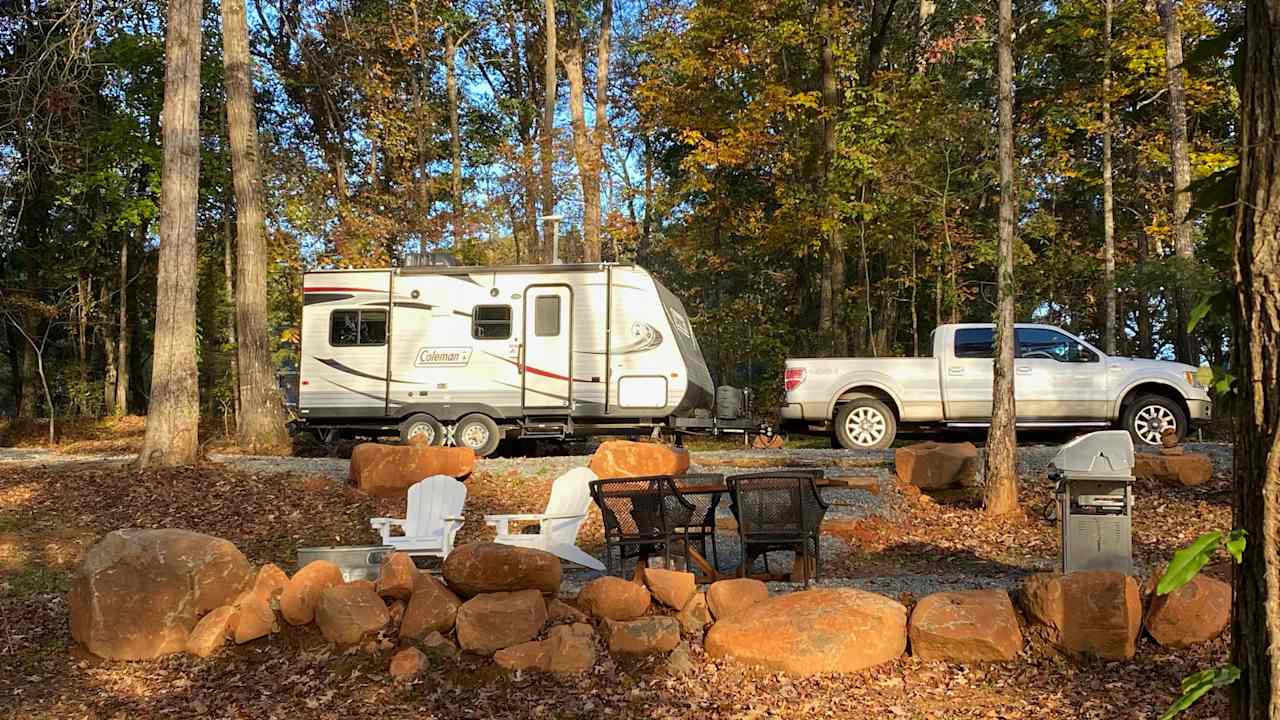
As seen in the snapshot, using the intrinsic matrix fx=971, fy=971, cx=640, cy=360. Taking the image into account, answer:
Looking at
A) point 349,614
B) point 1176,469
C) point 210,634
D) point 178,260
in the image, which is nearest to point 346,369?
point 178,260

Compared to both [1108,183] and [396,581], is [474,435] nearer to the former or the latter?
[396,581]

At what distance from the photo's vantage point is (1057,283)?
24.1m

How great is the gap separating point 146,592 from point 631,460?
215 inches

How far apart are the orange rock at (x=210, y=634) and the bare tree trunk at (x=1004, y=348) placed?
22.1 ft

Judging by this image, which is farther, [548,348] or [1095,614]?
[548,348]

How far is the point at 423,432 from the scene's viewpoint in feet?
44.8

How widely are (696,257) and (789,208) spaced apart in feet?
31.8

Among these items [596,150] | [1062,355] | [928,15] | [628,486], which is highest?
[928,15]

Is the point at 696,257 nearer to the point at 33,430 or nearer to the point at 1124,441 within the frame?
the point at 33,430

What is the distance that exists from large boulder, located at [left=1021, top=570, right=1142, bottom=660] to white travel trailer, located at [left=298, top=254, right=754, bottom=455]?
27.3 ft

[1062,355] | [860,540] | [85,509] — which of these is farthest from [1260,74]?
[1062,355]

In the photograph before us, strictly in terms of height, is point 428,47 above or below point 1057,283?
above

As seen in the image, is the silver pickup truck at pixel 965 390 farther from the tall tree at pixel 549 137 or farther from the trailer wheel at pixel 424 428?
the tall tree at pixel 549 137

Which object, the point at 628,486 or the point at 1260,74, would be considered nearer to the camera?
the point at 1260,74
